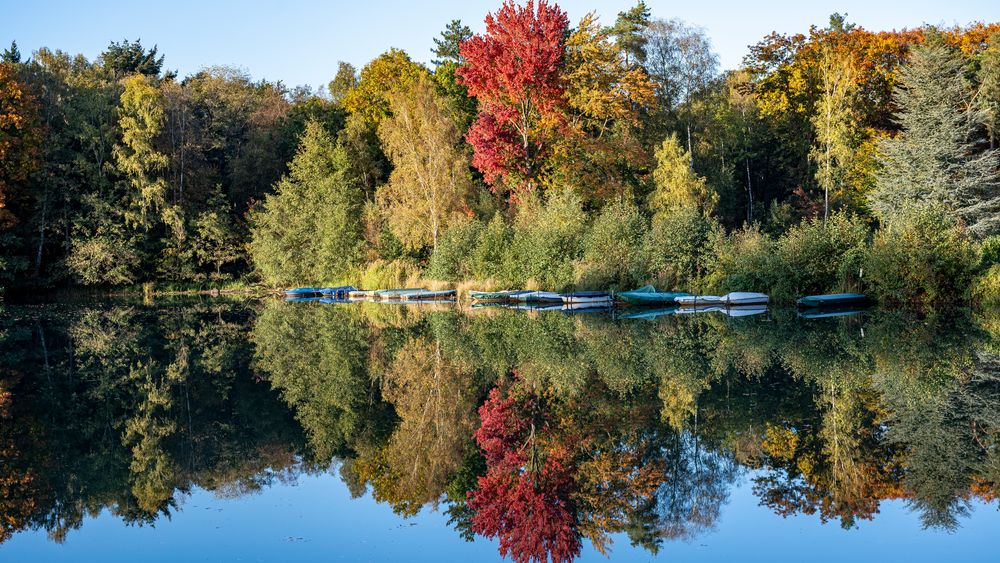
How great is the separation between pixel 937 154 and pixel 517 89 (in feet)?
53.3

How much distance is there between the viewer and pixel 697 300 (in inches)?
968

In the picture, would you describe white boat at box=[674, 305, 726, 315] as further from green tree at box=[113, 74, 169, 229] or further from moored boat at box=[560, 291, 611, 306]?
green tree at box=[113, 74, 169, 229]

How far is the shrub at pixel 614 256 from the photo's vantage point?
2658 centimetres

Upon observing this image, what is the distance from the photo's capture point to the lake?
6062 mm

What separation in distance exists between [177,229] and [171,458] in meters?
37.4

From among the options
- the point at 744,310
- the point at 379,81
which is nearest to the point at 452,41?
the point at 379,81

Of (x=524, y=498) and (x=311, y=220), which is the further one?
(x=311, y=220)

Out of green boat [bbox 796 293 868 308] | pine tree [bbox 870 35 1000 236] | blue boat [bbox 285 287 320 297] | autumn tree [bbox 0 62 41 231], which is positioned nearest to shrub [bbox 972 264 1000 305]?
green boat [bbox 796 293 868 308]

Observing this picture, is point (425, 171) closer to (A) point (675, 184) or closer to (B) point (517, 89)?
(B) point (517, 89)

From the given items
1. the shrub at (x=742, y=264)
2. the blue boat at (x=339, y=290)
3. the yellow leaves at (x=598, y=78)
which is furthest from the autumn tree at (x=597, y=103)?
the blue boat at (x=339, y=290)

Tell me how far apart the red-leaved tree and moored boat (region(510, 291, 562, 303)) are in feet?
21.1

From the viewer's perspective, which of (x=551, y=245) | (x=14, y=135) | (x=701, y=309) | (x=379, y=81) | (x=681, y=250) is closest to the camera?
(x=701, y=309)

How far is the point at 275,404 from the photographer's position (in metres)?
11.4

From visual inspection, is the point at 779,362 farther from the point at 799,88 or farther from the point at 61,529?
the point at 799,88
